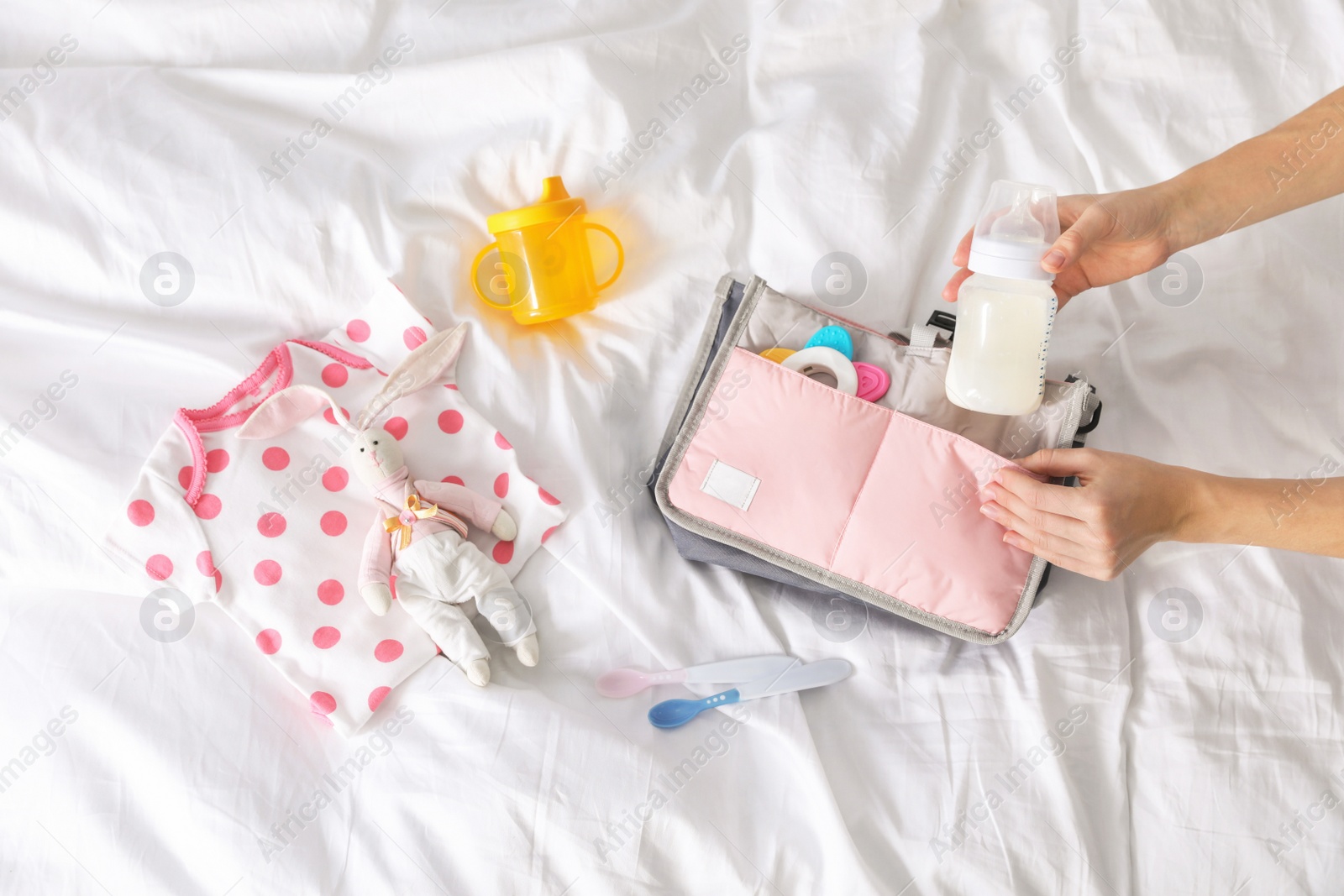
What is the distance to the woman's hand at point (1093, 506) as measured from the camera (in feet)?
2.96

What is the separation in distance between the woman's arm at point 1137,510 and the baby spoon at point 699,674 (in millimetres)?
328

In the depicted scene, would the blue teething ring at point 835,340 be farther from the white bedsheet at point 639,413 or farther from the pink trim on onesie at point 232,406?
the pink trim on onesie at point 232,406

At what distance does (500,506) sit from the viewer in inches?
43.8

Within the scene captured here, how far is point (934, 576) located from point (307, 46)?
47.7 inches

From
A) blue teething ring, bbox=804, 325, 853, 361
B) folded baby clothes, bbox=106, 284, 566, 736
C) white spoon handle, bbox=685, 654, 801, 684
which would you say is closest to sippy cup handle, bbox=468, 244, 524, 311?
folded baby clothes, bbox=106, 284, 566, 736

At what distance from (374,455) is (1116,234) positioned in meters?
0.97

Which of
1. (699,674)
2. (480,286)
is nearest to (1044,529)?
(699,674)

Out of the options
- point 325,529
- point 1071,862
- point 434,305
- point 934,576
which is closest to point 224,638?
point 325,529

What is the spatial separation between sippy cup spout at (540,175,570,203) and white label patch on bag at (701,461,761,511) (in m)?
0.44

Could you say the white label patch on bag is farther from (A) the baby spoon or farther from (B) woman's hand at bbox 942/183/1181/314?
(B) woman's hand at bbox 942/183/1181/314

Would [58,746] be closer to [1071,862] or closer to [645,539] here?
[645,539]

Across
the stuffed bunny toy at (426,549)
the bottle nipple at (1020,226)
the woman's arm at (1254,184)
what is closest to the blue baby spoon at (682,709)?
the stuffed bunny toy at (426,549)

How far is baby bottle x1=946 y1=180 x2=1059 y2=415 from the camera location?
959mm

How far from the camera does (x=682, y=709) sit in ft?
3.39
